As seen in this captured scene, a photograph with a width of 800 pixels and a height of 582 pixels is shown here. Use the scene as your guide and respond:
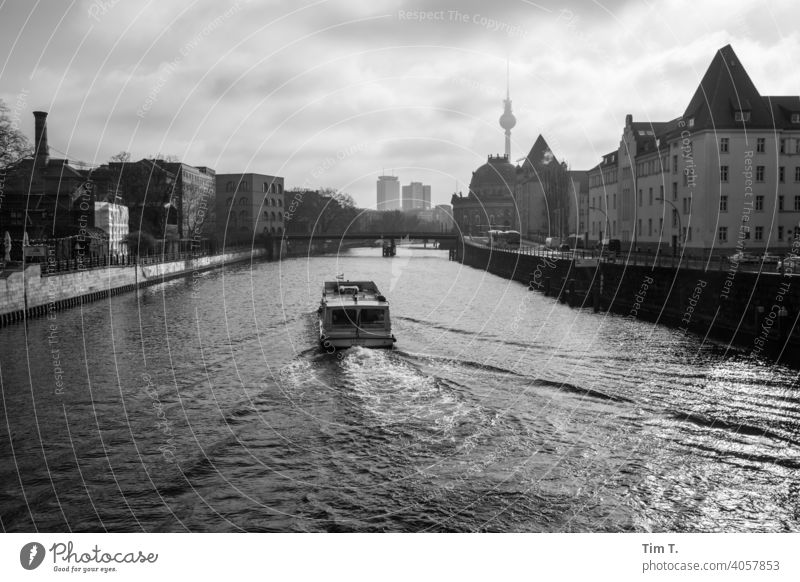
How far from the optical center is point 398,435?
81.0 ft

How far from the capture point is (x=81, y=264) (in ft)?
244

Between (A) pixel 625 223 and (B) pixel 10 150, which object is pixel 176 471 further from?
(A) pixel 625 223

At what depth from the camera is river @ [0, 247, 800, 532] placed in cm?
1847

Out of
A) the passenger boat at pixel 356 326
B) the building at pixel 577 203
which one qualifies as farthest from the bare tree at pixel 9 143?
the building at pixel 577 203

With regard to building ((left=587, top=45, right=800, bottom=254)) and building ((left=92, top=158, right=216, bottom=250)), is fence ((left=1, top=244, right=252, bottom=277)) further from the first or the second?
building ((left=587, top=45, right=800, bottom=254))

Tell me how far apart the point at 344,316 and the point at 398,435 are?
16.7m

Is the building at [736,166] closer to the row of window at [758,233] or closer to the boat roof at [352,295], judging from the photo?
the row of window at [758,233]

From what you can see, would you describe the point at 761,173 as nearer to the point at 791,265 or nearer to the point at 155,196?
the point at 791,265

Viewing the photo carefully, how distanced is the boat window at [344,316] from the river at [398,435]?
203cm

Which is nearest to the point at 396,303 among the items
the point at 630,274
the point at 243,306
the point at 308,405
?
the point at 243,306

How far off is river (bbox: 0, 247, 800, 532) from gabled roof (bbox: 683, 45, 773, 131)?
43881mm

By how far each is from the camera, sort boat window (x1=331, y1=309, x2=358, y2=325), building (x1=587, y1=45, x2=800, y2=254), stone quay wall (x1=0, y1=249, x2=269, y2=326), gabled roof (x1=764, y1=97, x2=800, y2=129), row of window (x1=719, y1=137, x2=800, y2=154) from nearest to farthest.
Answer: boat window (x1=331, y1=309, x2=358, y2=325), stone quay wall (x1=0, y1=249, x2=269, y2=326), building (x1=587, y1=45, x2=800, y2=254), row of window (x1=719, y1=137, x2=800, y2=154), gabled roof (x1=764, y1=97, x2=800, y2=129)

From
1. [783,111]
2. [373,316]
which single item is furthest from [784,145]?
[373,316]

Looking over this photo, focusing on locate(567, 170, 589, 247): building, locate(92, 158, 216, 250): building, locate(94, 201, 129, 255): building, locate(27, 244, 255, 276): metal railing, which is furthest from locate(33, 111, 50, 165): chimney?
locate(567, 170, 589, 247): building
